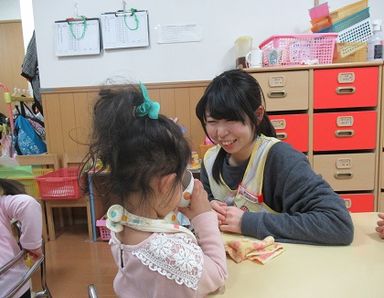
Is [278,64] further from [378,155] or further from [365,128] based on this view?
[378,155]

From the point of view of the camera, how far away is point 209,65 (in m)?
2.67

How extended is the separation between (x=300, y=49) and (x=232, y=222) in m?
1.72

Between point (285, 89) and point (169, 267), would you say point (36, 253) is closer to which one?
point (169, 267)

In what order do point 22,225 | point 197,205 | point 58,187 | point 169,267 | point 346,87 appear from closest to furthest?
point 169,267 < point 197,205 < point 22,225 < point 346,87 < point 58,187

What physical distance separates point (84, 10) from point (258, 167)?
225 cm

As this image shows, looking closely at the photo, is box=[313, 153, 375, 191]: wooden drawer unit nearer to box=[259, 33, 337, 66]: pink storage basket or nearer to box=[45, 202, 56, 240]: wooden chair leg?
box=[259, 33, 337, 66]: pink storage basket

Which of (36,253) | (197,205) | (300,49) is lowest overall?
(36,253)

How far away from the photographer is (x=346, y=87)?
2.18 metres

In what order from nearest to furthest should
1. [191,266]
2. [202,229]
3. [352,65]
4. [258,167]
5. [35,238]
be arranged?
[191,266], [202,229], [258,167], [35,238], [352,65]

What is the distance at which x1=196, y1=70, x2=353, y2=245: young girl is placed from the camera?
85 cm

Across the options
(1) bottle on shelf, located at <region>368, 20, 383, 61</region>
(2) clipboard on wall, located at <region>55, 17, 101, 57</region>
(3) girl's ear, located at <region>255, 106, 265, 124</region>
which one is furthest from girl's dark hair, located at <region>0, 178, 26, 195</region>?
(1) bottle on shelf, located at <region>368, 20, 383, 61</region>

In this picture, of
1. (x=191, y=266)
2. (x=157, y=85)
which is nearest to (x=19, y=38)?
(x=157, y=85)

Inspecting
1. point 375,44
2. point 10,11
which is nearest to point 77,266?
point 375,44

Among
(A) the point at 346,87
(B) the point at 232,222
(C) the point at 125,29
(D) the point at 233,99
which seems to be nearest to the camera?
(B) the point at 232,222
